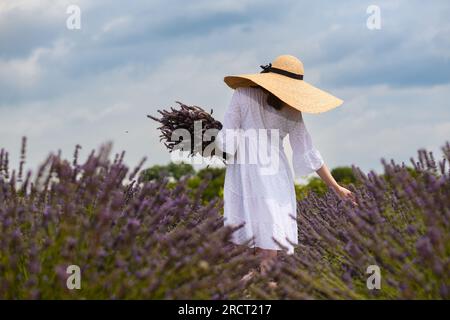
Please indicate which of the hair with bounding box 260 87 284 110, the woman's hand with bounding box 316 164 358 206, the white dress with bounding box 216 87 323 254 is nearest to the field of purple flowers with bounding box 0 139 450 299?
the white dress with bounding box 216 87 323 254

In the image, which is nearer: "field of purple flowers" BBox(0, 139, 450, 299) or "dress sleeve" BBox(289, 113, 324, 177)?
"field of purple flowers" BBox(0, 139, 450, 299)

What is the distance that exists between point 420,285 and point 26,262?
1717 mm

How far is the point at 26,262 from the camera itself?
3.26 metres

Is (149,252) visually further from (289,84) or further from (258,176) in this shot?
(289,84)

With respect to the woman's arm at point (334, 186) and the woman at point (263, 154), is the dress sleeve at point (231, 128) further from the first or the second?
the woman's arm at point (334, 186)

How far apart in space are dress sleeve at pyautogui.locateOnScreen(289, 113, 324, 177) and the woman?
0.01 meters

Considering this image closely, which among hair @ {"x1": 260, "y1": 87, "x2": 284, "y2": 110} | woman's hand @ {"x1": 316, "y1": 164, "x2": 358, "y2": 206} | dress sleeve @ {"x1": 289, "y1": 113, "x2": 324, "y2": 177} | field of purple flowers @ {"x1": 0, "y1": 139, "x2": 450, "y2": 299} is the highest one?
hair @ {"x1": 260, "y1": 87, "x2": 284, "y2": 110}

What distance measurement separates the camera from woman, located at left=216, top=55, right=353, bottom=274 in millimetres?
4199

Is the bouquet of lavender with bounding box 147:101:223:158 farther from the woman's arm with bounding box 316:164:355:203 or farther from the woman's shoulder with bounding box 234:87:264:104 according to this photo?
the woman's arm with bounding box 316:164:355:203

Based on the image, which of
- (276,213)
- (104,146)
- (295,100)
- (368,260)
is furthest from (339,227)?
(104,146)

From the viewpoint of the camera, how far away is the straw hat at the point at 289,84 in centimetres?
422

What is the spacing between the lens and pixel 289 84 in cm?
436

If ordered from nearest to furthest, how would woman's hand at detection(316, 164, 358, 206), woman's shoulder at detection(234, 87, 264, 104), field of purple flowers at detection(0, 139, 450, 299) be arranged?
1. field of purple flowers at detection(0, 139, 450, 299)
2. woman's shoulder at detection(234, 87, 264, 104)
3. woman's hand at detection(316, 164, 358, 206)

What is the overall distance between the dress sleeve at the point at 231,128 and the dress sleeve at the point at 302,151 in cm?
39
